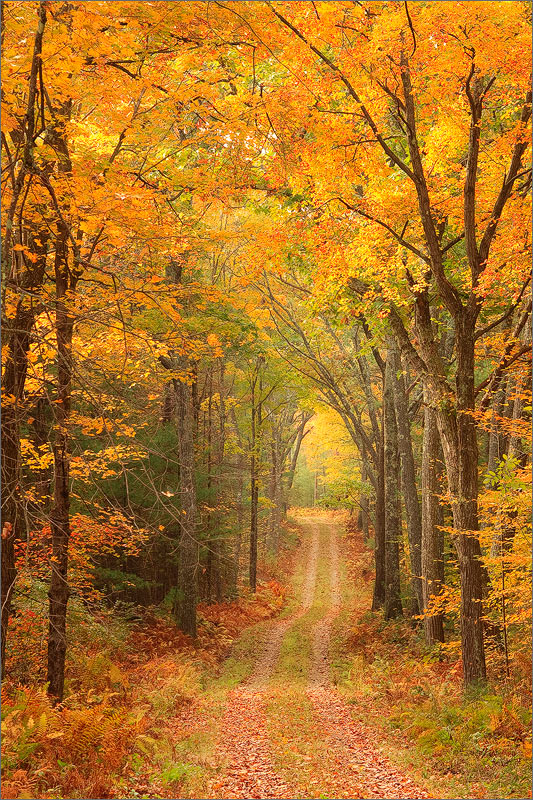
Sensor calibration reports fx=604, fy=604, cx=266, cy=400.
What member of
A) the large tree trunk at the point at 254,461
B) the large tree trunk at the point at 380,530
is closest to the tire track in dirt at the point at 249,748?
the large tree trunk at the point at 380,530

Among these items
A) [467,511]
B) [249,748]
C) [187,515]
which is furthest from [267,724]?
[187,515]

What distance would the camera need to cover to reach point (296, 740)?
8125mm

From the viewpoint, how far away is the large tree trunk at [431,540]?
10972mm

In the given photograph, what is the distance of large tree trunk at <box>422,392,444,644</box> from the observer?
11.0 metres

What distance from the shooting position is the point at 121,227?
255 inches

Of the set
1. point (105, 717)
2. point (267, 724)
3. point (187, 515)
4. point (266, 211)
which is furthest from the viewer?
point (187, 515)

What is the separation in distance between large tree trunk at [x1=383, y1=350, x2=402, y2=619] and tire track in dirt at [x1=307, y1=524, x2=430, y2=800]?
2907mm

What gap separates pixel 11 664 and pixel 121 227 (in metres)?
6.02

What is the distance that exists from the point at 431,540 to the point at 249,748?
503cm

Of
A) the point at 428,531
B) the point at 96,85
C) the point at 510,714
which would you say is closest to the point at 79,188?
the point at 96,85

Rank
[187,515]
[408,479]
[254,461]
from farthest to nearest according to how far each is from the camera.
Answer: [254,461] → [187,515] → [408,479]

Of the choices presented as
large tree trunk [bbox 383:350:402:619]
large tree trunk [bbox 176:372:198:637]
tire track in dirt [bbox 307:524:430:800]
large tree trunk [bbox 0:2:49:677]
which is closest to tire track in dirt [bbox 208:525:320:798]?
tire track in dirt [bbox 307:524:430:800]

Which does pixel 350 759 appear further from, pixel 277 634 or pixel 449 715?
pixel 277 634

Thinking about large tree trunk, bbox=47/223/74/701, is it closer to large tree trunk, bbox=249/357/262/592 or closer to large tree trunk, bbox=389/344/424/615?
large tree trunk, bbox=389/344/424/615
